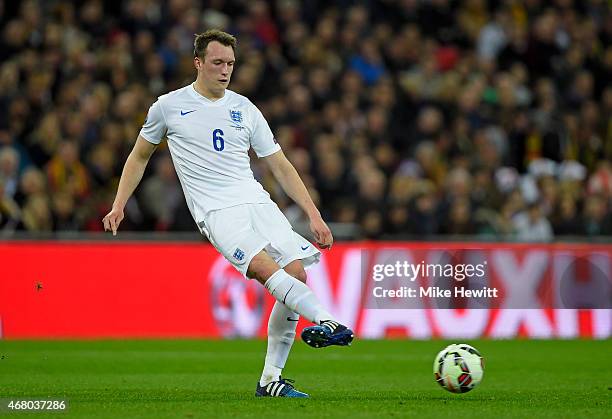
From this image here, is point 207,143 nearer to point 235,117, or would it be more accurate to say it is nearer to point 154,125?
point 235,117

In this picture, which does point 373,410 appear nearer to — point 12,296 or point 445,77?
point 12,296

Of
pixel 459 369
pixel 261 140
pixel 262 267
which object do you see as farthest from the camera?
pixel 261 140

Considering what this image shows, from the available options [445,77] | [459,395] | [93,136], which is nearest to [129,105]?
[93,136]

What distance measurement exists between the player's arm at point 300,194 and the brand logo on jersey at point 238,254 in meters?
0.51

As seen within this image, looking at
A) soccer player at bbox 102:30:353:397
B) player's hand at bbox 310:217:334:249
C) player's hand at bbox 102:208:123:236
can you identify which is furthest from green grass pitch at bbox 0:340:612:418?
player's hand at bbox 102:208:123:236

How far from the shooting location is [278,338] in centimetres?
900

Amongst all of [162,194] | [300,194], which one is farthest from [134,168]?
[162,194]

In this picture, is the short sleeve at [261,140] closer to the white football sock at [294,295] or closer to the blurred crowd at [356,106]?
the white football sock at [294,295]

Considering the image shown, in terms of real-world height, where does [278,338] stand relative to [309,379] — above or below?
below

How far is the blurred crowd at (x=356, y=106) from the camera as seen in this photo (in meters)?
17.5

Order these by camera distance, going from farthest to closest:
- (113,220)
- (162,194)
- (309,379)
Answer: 1. (162,194)
2. (309,379)
3. (113,220)

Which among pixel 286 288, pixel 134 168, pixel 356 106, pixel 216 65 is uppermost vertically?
pixel 356 106

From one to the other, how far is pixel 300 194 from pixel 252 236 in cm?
50

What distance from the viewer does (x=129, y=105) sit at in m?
17.9
